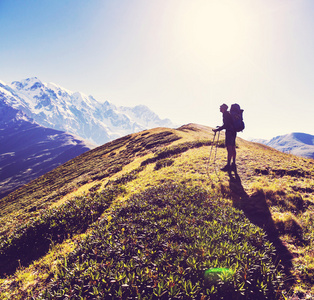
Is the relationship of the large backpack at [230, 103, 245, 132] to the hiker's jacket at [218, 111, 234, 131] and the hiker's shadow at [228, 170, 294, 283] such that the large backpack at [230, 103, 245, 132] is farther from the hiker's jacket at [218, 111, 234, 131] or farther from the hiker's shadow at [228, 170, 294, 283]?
the hiker's shadow at [228, 170, 294, 283]

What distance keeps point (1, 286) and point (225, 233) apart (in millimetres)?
8763

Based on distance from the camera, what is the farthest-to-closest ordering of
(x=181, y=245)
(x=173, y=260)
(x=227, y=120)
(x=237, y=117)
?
(x=227, y=120) < (x=237, y=117) < (x=181, y=245) < (x=173, y=260)

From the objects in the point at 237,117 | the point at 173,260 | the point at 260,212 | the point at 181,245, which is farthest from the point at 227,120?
the point at 173,260

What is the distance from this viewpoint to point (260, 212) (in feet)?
26.4

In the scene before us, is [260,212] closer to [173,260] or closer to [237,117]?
[173,260]

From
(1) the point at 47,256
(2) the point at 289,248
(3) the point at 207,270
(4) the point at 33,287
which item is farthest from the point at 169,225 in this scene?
(1) the point at 47,256

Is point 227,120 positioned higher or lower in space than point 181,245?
higher

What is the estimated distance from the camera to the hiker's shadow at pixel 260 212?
550cm

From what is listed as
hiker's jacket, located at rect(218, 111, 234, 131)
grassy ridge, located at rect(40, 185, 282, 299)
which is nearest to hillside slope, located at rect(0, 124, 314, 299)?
grassy ridge, located at rect(40, 185, 282, 299)

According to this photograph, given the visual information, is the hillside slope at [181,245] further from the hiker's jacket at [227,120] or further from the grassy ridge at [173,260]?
the hiker's jacket at [227,120]

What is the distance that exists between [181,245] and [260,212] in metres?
4.91

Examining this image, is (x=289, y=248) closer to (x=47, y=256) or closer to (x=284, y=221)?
(x=284, y=221)

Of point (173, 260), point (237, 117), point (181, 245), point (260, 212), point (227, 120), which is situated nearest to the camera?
point (173, 260)

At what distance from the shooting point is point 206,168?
46.9ft
